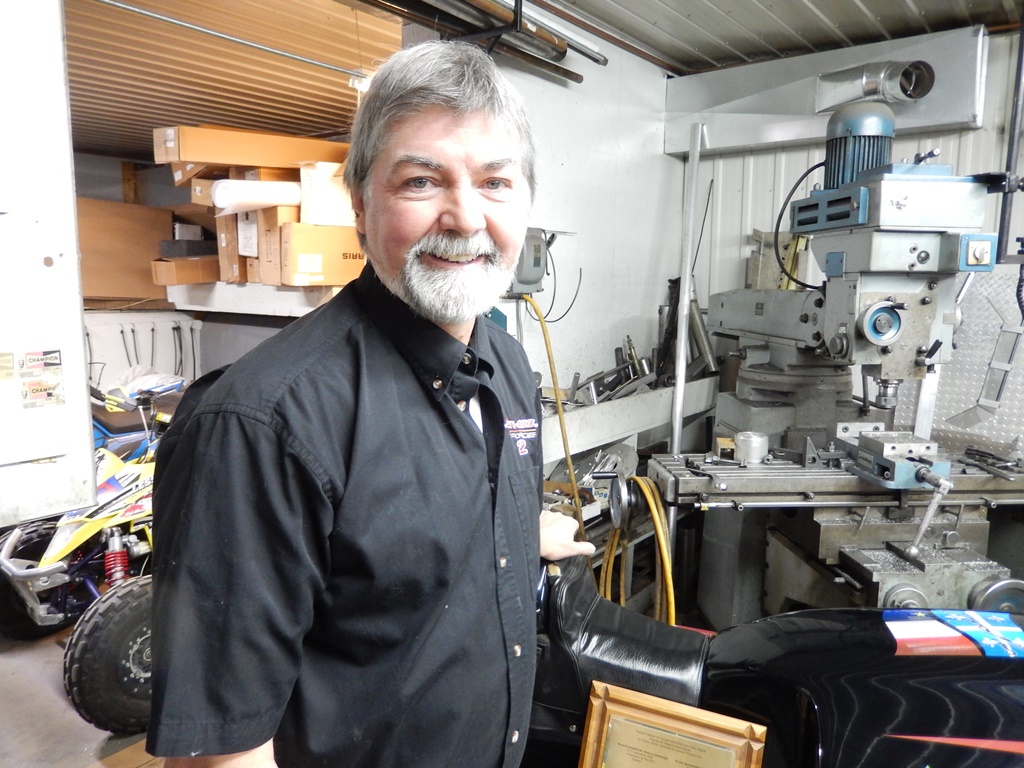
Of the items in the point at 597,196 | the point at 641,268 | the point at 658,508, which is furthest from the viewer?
the point at 641,268

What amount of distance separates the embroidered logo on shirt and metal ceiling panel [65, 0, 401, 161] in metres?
1.61

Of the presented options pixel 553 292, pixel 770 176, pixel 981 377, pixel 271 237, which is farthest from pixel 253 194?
pixel 981 377

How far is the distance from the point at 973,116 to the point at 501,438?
302cm

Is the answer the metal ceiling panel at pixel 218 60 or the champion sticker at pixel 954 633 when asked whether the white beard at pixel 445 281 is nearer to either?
the champion sticker at pixel 954 633

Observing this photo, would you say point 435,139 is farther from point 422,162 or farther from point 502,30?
point 502,30

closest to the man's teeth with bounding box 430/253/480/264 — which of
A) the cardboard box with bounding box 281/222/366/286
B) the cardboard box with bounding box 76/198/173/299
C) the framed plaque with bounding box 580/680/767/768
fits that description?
the framed plaque with bounding box 580/680/767/768

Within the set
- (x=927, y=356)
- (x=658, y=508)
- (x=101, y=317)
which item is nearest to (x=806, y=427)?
(x=927, y=356)

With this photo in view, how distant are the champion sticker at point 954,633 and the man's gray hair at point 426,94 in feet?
3.79

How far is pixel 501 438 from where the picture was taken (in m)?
0.95

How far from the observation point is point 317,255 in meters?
2.59

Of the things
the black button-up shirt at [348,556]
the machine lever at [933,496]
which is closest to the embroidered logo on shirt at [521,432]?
the black button-up shirt at [348,556]

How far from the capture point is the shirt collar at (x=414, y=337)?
2.82ft

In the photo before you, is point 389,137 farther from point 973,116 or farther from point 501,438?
point 973,116

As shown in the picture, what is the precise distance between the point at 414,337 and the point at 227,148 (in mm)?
2253
